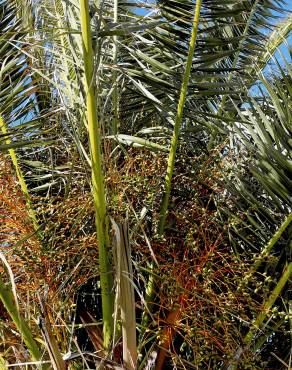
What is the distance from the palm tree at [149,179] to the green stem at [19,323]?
152 mm

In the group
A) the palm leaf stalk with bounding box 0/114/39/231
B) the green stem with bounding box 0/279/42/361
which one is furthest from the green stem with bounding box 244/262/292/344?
the palm leaf stalk with bounding box 0/114/39/231

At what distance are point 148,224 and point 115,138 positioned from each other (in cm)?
49

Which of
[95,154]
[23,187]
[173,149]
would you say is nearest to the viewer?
[95,154]

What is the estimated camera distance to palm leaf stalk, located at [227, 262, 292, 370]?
289cm

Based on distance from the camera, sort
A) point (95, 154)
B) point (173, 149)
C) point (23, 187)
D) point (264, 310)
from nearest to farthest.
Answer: point (95, 154) → point (264, 310) → point (173, 149) → point (23, 187)

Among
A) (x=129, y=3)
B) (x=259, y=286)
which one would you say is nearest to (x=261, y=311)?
(x=259, y=286)

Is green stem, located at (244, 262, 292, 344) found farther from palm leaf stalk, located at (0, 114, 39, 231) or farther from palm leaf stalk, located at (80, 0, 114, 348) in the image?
palm leaf stalk, located at (0, 114, 39, 231)

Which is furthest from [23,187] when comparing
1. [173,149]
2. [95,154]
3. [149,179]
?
[95,154]

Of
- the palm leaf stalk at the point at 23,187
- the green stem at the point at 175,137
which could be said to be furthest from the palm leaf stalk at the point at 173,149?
the palm leaf stalk at the point at 23,187

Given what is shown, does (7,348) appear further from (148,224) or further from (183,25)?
(183,25)

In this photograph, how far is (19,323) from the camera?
8.72 ft

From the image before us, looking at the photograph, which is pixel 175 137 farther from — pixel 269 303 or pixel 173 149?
pixel 269 303

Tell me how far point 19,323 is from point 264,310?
38.6 inches

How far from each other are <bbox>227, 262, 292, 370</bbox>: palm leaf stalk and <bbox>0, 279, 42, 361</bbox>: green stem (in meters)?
0.80
